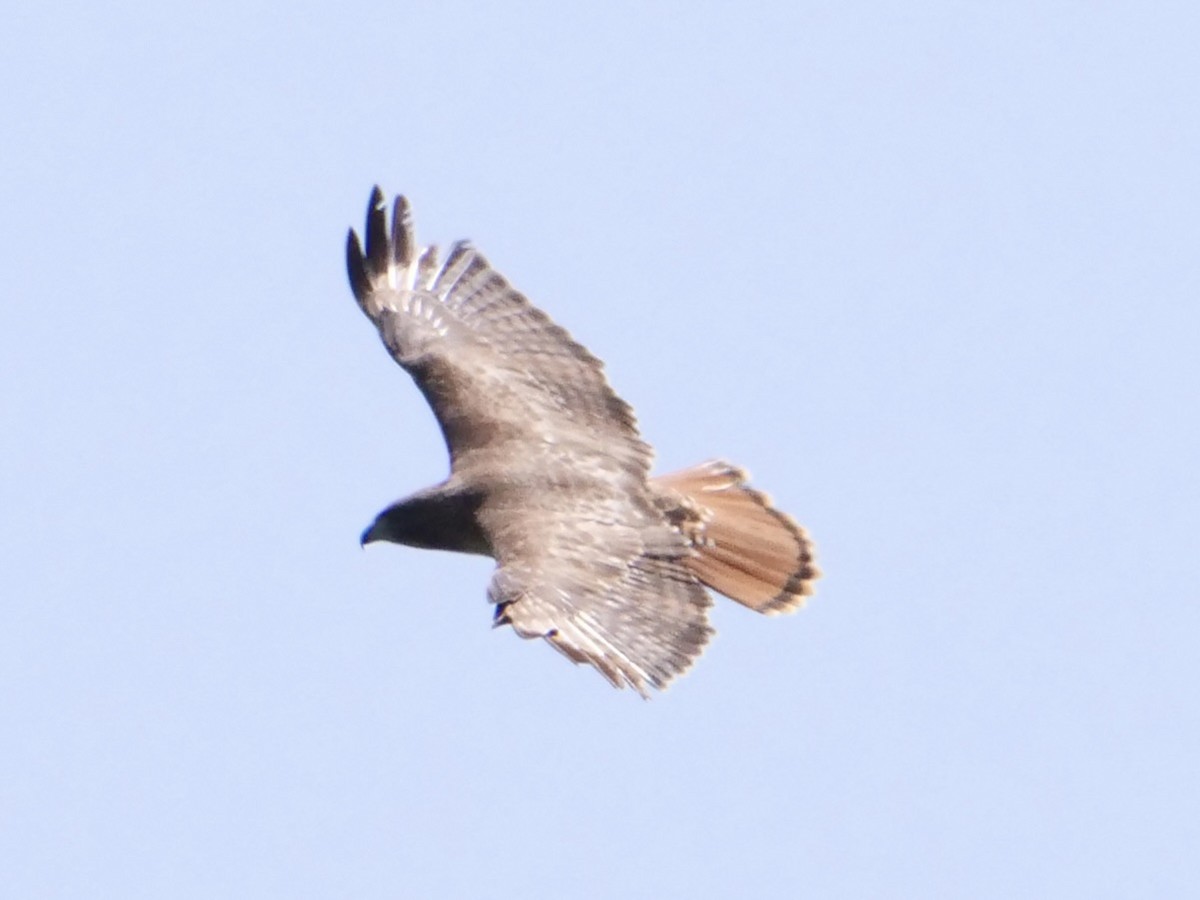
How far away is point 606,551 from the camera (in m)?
11.1

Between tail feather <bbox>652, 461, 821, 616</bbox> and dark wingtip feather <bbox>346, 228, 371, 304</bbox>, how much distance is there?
1.96 m

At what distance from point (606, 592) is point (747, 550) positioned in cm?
168

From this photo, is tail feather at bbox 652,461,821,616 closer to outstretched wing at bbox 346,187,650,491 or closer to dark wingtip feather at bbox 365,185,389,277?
outstretched wing at bbox 346,187,650,491

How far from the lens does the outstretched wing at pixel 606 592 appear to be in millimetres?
10250

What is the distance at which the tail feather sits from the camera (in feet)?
39.9

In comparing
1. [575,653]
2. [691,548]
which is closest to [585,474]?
[691,548]

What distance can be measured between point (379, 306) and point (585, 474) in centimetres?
186

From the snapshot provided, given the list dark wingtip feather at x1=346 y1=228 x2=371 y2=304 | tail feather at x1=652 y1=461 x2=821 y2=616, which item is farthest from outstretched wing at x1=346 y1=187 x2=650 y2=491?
tail feather at x1=652 y1=461 x2=821 y2=616

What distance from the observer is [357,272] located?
13000 millimetres

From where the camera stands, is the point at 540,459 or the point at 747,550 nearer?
the point at 540,459

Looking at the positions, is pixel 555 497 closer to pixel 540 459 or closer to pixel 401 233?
pixel 540 459

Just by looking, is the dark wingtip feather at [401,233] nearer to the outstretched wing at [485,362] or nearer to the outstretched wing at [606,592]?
the outstretched wing at [485,362]

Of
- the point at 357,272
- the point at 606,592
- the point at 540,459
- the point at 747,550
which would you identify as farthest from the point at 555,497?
the point at 357,272

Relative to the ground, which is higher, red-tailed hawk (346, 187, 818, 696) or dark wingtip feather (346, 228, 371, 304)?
dark wingtip feather (346, 228, 371, 304)
